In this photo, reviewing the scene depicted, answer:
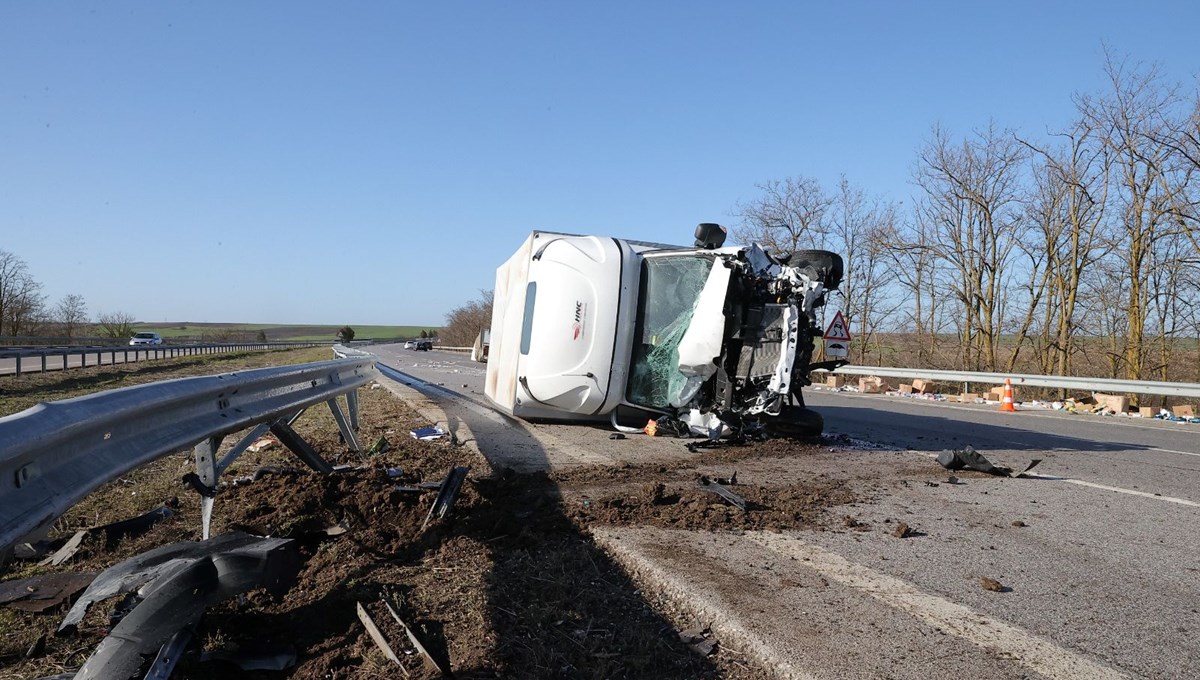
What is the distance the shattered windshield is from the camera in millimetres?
7738

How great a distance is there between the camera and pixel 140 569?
3.05 meters

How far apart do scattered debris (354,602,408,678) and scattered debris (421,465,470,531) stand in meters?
1.19

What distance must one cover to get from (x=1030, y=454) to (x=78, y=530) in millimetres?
8438

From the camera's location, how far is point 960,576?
11.7 ft

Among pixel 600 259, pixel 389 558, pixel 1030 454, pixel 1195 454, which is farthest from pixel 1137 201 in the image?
pixel 389 558

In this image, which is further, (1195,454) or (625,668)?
(1195,454)

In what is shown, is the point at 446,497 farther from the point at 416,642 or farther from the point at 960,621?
the point at 960,621

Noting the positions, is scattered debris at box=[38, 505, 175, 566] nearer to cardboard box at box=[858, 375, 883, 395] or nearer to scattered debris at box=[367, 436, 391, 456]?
scattered debris at box=[367, 436, 391, 456]

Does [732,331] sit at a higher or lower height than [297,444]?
higher

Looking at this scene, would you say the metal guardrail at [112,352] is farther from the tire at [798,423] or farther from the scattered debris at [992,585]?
the scattered debris at [992,585]

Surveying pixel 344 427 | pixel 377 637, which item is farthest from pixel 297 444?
pixel 377 637

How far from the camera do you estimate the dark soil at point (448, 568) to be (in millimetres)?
2664

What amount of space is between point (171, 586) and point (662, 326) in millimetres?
5739

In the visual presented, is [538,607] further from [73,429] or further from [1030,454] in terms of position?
[1030,454]
